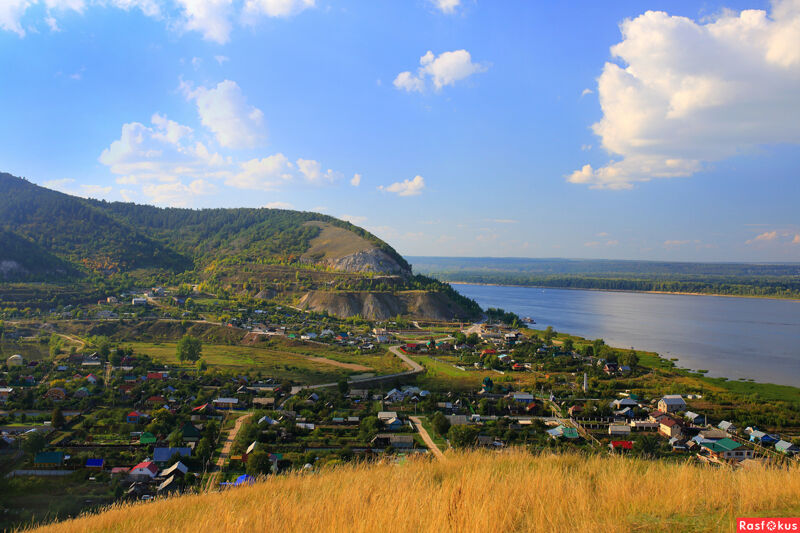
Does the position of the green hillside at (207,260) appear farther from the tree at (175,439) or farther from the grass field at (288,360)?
the tree at (175,439)

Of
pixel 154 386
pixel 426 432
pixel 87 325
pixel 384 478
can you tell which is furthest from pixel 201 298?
pixel 384 478

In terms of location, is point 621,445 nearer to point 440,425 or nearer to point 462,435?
A: point 462,435

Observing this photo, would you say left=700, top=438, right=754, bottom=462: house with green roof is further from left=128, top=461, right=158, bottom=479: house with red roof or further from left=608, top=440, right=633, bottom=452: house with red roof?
left=128, top=461, right=158, bottom=479: house with red roof

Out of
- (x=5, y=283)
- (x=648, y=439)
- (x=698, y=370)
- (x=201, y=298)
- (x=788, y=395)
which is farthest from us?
(x=201, y=298)

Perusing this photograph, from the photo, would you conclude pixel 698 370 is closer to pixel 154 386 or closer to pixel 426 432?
pixel 426 432

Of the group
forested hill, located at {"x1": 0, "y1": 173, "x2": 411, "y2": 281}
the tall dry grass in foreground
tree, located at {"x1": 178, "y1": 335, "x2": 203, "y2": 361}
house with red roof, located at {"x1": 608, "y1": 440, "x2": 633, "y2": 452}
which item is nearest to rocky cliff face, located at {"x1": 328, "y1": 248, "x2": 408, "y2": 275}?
forested hill, located at {"x1": 0, "y1": 173, "x2": 411, "y2": 281}

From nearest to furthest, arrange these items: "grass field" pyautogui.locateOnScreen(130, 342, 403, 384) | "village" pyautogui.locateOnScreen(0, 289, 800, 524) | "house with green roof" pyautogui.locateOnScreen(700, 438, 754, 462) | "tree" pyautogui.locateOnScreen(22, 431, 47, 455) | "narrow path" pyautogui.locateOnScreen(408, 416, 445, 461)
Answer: "village" pyautogui.locateOnScreen(0, 289, 800, 524)
"tree" pyautogui.locateOnScreen(22, 431, 47, 455)
"narrow path" pyautogui.locateOnScreen(408, 416, 445, 461)
"house with green roof" pyautogui.locateOnScreen(700, 438, 754, 462)
"grass field" pyautogui.locateOnScreen(130, 342, 403, 384)
